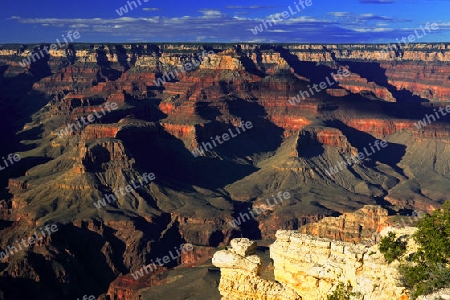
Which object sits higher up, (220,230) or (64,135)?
(64,135)

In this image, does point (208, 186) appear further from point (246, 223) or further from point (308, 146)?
point (308, 146)

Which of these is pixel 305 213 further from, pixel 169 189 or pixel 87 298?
pixel 87 298

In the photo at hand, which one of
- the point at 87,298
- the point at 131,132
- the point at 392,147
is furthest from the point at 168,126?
the point at 87,298

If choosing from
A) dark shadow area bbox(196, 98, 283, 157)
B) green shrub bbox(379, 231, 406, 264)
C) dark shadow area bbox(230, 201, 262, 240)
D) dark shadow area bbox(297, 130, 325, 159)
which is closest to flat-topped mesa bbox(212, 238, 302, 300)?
green shrub bbox(379, 231, 406, 264)

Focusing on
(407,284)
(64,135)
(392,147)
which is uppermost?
(407,284)

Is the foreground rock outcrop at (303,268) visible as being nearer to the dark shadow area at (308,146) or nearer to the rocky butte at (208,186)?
the rocky butte at (208,186)

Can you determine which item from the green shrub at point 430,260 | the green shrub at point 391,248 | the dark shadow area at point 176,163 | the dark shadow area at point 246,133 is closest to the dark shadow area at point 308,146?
the dark shadow area at point 176,163

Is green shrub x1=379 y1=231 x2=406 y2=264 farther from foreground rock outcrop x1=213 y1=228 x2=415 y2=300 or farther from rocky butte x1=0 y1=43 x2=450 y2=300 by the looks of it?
rocky butte x1=0 y1=43 x2=450 y2=300
